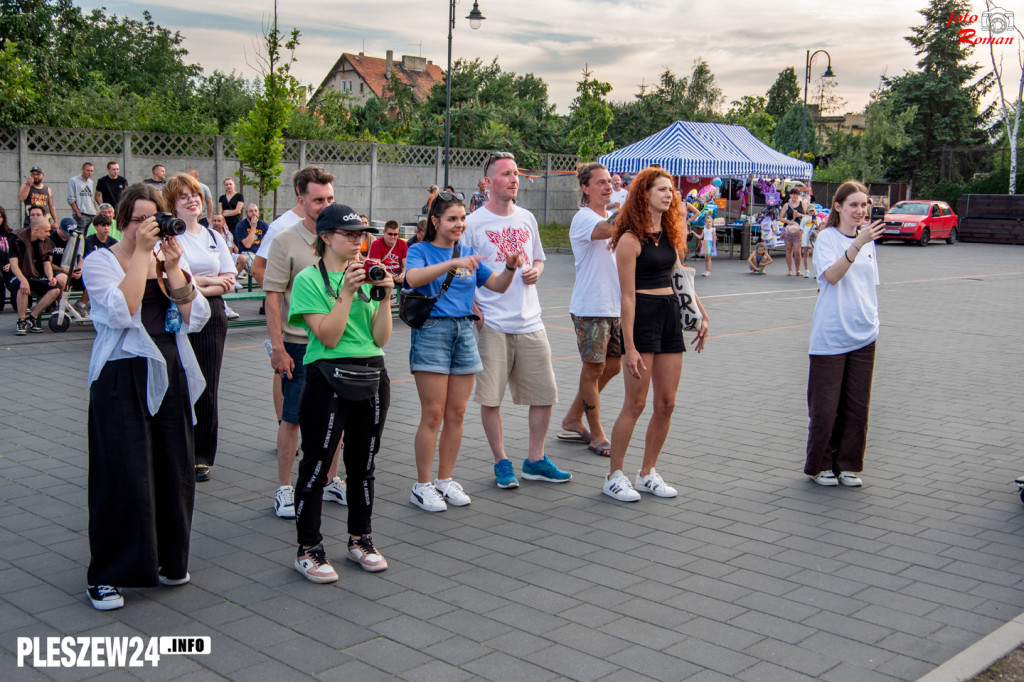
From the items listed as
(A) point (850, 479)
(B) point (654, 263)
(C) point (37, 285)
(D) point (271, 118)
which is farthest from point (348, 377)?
(D) point (271, 118)

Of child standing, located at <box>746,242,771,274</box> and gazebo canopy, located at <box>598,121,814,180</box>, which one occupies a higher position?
gazebo canopy, located at <box>598,121,814,180</box>

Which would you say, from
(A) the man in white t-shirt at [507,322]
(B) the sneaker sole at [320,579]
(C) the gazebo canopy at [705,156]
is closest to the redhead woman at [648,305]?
(A) the man in white t-shirt at [507,322]

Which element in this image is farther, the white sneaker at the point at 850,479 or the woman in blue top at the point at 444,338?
the white sneaker at the point at 850,479

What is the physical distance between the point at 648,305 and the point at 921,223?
3117 cm

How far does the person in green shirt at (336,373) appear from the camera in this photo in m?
4.17

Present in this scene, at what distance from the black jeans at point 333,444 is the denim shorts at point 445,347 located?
726mm

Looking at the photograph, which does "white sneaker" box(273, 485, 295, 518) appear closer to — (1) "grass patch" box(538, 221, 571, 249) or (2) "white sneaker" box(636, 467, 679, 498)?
(2) "white sneaker" box(636, 467, 679, 498)

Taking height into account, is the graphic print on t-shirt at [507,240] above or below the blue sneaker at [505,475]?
above

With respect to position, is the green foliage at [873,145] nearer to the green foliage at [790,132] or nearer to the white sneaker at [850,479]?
the green foliage at [790,132]

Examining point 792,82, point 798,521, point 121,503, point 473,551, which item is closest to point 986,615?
point 798,521

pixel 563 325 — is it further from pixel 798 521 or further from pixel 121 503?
pixel 121 503

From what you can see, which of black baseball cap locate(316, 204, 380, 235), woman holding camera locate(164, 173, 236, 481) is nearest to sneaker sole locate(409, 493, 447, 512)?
woman holding camera locate(164, 173, 236, 481)

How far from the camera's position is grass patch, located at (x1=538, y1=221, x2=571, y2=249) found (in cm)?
2845

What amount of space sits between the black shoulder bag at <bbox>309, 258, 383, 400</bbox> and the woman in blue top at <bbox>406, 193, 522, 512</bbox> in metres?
0.91
